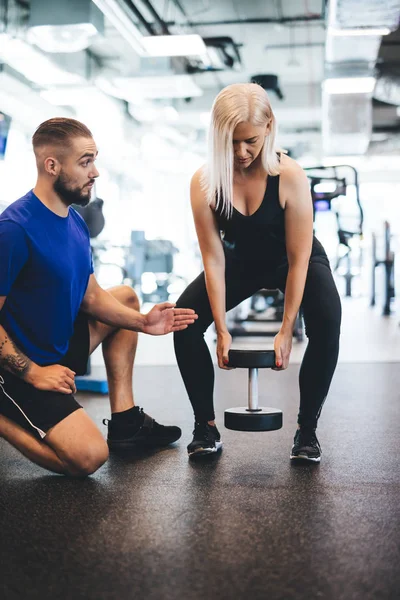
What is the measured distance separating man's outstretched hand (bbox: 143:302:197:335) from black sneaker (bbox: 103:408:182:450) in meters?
0.34

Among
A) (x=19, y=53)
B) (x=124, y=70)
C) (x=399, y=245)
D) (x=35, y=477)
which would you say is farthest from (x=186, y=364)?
(x=399, y=245)

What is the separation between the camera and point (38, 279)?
193 centimetres

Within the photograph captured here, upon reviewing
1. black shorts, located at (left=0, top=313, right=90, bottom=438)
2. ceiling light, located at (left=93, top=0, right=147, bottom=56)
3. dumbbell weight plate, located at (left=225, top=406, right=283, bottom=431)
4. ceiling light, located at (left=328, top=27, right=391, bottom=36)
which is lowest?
dumbbell weight plate, located at (left=225, top=406, right=283, bottom=431)

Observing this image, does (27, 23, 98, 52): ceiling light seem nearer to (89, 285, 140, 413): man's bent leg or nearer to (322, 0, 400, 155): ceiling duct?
(322, 0, 400, 155): ceiling duct

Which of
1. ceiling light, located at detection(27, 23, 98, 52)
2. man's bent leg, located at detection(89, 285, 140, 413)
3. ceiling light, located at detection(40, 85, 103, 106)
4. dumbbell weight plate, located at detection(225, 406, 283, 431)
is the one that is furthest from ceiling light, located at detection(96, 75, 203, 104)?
dumbbell weight plate, located at detection(225, 406, 283, 431)

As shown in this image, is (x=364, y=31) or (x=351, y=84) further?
(x=351, y=84)

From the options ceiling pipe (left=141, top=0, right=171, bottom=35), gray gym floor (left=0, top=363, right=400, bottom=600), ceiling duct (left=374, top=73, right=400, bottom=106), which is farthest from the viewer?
ceiling duct (left=374, top=73, right=400, bottom=106)

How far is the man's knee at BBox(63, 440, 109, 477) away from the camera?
73.4 inches

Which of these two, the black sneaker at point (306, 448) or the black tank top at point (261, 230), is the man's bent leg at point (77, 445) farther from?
the black tank top at point (261, 230)

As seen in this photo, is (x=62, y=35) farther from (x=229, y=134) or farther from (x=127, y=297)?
(x=229, y=134)

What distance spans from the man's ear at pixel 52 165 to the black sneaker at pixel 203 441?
34.0 inches

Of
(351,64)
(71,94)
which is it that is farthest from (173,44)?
(351,64)

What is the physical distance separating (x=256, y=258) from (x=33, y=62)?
6175 millimetres

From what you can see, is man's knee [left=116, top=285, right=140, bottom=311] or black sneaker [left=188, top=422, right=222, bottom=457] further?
man's knee [left=116, top=285, right=140, bottom=311]
